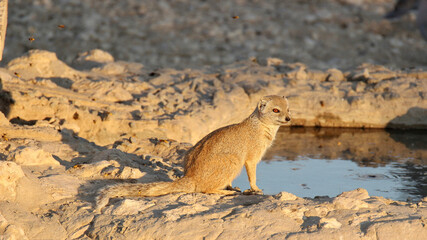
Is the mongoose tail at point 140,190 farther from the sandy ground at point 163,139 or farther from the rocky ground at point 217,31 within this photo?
the rocky ground at point 217,31

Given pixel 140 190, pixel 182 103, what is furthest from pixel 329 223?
Answer: pixel 182 103

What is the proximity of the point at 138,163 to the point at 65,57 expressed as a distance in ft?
32.3

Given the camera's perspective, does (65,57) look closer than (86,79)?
No

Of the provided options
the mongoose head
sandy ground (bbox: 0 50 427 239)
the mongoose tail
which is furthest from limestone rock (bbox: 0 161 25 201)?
the mongoose head

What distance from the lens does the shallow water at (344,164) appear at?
7.46m

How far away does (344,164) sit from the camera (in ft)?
28.5

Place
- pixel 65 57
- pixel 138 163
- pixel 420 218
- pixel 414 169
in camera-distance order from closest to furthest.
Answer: pixel 420 218, pixel 138 163, pixel 414 169, pixel 65 57

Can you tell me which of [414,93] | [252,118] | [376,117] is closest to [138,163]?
[252,118]

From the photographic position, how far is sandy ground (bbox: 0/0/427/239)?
16.7ft

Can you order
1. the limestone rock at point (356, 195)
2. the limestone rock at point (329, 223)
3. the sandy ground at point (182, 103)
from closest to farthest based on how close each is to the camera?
1. the limestone rock at point (329, 223)
2. the sandy ground at point (182, 103)
3. the limestone rock at point (356, 195)

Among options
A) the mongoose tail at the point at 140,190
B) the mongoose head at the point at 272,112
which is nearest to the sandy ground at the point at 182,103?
the mongoose tail at the point at 140,190

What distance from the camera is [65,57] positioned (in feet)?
53.2

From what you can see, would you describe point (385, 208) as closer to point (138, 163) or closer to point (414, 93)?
point (138, 163)

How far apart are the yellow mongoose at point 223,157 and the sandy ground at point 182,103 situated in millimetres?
210
